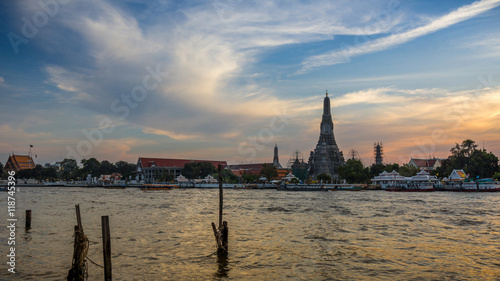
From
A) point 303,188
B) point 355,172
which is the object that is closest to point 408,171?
point 355,172

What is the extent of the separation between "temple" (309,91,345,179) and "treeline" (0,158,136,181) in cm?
8492

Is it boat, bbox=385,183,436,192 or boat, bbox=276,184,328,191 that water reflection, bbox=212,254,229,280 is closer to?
boat, bbox=385,183,436,192

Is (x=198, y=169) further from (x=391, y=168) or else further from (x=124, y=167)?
(x=391, y=168)

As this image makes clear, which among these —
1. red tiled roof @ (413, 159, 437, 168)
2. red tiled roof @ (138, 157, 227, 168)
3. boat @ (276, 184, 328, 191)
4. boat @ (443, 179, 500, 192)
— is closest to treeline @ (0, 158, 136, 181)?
red tiled roof @ (138, 157, 227, 168)

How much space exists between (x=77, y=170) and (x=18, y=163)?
2505cm

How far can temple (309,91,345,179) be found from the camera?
144 metres

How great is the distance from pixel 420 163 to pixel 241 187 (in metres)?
86.2

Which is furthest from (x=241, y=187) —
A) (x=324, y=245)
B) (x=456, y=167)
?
(x=324, y=245)

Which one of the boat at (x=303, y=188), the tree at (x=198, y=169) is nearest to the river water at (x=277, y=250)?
the boat at (x=303, y=188)

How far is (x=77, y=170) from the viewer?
171500 mm

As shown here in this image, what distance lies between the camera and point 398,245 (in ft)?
64.3

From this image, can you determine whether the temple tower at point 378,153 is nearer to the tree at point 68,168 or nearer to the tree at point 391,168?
the tree at point 391,168

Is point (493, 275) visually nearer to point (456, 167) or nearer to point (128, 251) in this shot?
point (128, 251)

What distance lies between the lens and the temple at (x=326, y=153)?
144 m
